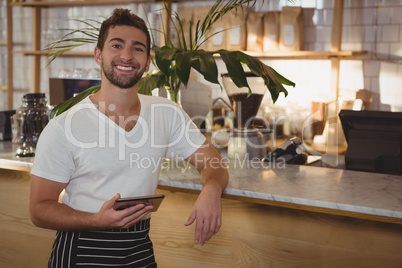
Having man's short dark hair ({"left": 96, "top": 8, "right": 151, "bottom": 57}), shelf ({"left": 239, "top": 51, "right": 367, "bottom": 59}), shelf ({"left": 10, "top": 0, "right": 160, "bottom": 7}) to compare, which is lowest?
man's short dark hair ({"left": 96, "top": 8, "right": 151, "bottom": 57})

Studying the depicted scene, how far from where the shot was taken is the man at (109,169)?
1.46 meters

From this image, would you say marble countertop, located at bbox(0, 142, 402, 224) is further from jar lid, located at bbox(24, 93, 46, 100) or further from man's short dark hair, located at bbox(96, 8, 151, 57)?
man's short dark hair, located at bbox(96, 8, 151, 57)

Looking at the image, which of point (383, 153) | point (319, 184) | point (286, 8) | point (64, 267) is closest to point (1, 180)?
point (64, 267)

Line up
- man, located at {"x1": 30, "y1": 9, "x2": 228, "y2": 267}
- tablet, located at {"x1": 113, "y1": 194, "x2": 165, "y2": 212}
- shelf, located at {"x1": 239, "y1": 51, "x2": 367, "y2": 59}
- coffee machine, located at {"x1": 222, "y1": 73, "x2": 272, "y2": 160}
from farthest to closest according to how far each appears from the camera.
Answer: shelf, located at {"x1": 239, "y1": 51, "x2": 367, "y2": 59} < coffee machine, located at {"x1": 222, "y1": 73, "x2": 272, "y2": 160} < man, located at {"x1": 30, "y1": 9, "x2": 228, "y2": 267} < tablet, located at {"x1": 113, "y1": 194, "x2": 165, "y2": 212}

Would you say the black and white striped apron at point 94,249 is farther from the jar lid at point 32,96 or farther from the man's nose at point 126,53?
the jar lid at point 32,96

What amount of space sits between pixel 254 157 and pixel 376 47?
6.75 ft

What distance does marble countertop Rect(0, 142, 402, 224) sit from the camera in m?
1.47

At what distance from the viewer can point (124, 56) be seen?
1.58 metres

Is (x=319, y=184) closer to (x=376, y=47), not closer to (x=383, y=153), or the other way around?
(x=383, y=153)

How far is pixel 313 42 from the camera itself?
12.8ft

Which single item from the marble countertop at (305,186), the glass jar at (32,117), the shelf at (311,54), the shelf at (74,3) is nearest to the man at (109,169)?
the marble countertop at (305,186)

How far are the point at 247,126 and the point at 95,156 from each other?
2.79 feet

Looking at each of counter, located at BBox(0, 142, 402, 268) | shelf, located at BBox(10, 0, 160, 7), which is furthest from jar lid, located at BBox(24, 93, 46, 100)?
shelf, located at BBox(10, 0, 160, 7)

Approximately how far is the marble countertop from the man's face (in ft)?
1.43
